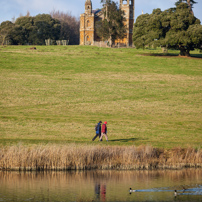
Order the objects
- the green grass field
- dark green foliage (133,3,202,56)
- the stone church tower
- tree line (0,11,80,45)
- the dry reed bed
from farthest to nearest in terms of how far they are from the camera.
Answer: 1. the stone church tower
2. tree line (0,11,80,45)
3. dark green foliage (133,3,202,56)
4. the green grass field
5. the dry reed bed

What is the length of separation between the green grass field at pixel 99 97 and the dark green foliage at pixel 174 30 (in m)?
3.58

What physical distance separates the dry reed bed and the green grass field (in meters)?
2.64

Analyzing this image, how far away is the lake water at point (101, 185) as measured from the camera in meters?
19.1

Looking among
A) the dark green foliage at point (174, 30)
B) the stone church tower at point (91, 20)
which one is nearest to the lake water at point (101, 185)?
the dark green foliage at point (174, 30)

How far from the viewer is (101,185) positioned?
71.2ft

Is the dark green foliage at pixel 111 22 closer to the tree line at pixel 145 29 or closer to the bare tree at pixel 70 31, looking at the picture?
the tree line at pixel 145 29

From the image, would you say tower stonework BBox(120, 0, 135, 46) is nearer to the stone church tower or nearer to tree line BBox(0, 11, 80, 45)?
the stone church tower

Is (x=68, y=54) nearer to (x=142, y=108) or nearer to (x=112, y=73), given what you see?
(x=112, y=73)

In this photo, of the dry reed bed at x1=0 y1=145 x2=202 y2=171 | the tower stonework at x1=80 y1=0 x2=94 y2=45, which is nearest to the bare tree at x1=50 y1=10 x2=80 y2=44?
the tower stonework at x1=80 y1=0 x2=94 y2=45

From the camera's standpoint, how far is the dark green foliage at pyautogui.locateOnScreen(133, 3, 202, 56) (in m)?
79.6

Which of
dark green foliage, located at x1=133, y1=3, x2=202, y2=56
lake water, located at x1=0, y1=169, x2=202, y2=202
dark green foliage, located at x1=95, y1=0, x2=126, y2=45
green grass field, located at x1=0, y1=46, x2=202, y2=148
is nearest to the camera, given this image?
lake water, located at x1=0, y1=169, x2=202, y2=202

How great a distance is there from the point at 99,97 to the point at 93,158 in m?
27.0

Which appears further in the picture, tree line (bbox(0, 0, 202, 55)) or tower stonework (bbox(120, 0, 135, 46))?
tower stonework (bbox(120, 0, 135, 46))

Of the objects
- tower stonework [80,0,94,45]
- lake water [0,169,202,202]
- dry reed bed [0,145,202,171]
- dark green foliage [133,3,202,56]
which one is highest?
tower stonework [80,0,94,45]
